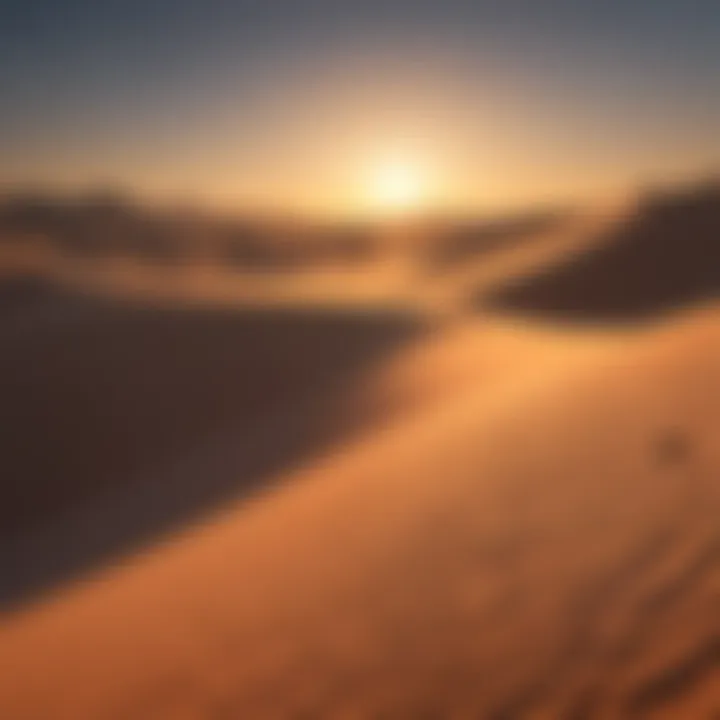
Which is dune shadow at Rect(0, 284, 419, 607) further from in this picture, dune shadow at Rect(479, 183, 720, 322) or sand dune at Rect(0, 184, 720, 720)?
dune shadow at Rect(479, 183, 720, 322)

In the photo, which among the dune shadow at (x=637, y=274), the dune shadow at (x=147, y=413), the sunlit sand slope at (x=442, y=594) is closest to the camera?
the sunlit sand slope at (x=442, y=594)

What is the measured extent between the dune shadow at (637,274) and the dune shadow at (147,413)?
6.06 meters

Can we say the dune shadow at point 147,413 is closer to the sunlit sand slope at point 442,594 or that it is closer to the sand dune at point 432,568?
the sand dune at point 432,568

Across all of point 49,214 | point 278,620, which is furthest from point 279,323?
point 49,214

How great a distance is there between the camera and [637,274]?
60.4ft

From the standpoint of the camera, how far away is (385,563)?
14.1ft

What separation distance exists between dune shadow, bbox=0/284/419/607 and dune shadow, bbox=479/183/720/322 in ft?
19.9

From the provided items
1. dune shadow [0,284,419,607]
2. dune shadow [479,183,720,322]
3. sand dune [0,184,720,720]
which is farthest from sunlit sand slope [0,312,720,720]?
dune shadow [479,183,720,322]

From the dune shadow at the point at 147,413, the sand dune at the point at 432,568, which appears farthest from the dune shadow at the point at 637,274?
the sand dune at the point at 432,568

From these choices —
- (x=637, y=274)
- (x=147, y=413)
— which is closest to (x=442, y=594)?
(x=147, y=413)

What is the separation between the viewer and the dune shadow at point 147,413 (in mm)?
6215

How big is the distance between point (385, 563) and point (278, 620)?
622 mm

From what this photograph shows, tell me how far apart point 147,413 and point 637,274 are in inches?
493

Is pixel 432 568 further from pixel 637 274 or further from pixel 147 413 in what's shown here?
pixel 637 274
